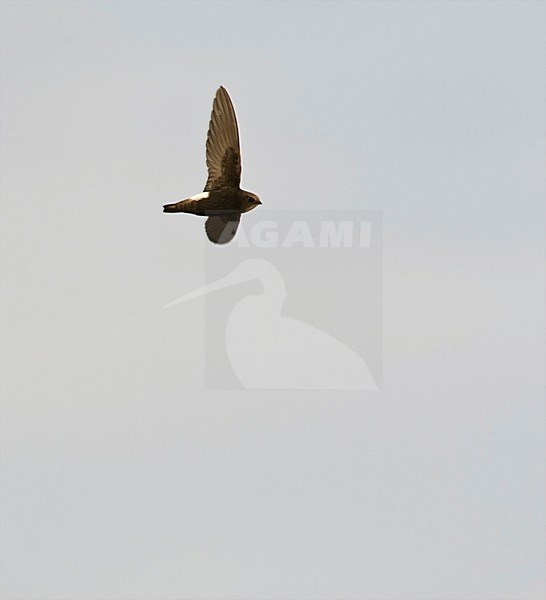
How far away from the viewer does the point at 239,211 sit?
4916 centimetres

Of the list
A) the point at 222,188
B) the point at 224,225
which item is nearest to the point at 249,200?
the point at 222,188

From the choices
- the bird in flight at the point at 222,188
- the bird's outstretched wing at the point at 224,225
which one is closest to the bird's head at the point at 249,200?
the bird in flight at the point at 222,188

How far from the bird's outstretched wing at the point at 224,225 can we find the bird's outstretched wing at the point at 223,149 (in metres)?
0.78

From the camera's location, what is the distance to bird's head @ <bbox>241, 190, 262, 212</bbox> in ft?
161

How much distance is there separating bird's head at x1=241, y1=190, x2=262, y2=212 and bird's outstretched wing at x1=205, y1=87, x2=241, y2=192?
0.44 m

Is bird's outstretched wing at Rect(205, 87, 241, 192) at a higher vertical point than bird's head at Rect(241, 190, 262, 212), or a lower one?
higher

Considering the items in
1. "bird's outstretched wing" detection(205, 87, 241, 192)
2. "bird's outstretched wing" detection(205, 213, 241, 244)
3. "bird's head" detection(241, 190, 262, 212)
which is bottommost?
"bird's outstretched wing" detection(205, 213, 241, 244)

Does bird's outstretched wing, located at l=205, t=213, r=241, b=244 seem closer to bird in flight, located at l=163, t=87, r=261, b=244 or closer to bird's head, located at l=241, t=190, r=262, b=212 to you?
bird in flight, located at l=163, t=87, r=261, b=244

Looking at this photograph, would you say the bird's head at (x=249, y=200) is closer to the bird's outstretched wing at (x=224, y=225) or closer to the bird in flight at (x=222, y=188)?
the bird in flight at (x=222, y=188)

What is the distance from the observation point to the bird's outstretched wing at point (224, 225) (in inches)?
1940

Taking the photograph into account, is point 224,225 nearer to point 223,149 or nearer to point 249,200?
point 249,200

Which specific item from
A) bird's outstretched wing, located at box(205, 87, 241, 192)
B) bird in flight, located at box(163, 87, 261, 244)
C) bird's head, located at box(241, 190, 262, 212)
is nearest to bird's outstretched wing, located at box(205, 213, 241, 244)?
bird in flight, located at box(163, 87, 261, 244)

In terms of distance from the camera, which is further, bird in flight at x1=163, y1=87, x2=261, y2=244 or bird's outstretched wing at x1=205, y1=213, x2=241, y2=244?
bird's outstretched wing at x1=205, y1=213, x2=241, y2=244

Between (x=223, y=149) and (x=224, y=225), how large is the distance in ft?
6.37
